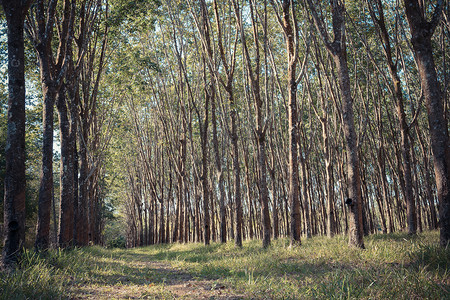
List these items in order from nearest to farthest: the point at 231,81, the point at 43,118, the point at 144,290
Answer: the point at 144,290, the point at 43,118, the point at 231,81

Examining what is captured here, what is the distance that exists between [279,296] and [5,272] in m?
4.25

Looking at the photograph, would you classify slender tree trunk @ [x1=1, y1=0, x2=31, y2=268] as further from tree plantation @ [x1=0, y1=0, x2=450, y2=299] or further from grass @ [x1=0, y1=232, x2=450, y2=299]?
grass @ [x1=0, y1=232, x2=450, y2=299]

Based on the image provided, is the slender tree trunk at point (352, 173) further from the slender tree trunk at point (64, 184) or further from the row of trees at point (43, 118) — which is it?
the slender tree trunk at point (64, 184)

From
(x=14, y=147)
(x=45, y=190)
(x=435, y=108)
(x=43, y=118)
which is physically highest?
(x=43, y=118)

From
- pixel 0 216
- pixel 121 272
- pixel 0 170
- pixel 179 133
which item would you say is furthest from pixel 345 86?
pixel 0 216

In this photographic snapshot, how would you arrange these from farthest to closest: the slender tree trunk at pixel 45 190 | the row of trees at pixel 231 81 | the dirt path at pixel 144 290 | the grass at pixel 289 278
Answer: the slender tree trunk at pixel 45 190, the row of trees at pixel 231 81, the dirt path at pixel 144 290, the grass at pixel 289 278

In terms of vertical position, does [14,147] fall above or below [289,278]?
above

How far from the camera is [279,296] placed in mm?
4176

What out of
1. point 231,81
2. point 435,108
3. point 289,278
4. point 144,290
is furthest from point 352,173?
point 231,81

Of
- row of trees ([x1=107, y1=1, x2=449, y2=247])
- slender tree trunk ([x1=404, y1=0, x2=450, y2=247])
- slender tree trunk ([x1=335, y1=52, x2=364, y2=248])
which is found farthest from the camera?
row of trees ([x1=107, y1=1, x2=449, y2=247])

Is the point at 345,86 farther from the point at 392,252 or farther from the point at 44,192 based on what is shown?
the point at 44,192

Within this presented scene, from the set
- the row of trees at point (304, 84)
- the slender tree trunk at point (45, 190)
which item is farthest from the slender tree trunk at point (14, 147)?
the row of trees at point (304, 84)

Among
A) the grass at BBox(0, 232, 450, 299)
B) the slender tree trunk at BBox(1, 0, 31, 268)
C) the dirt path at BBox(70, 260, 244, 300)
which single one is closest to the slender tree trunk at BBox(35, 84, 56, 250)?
the grass at BBox(0, 232, 450, 299)

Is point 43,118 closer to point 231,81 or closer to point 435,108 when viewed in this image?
point 231,81
